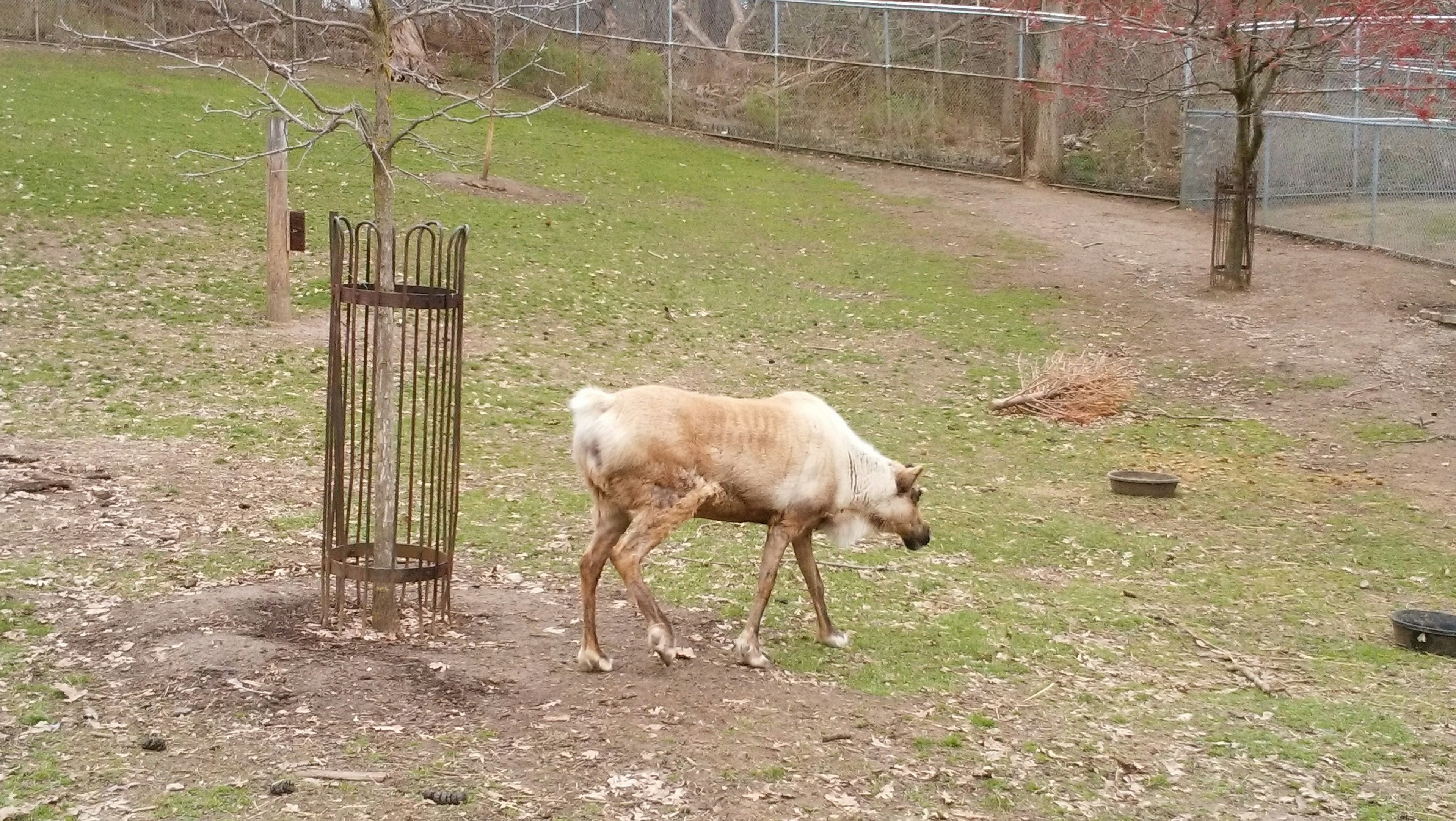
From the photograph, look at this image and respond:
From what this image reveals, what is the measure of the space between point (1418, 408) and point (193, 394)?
1133 cm

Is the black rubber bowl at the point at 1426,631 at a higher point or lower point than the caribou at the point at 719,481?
lower

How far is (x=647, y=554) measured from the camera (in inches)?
268

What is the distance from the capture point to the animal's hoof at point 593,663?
22.2 feet

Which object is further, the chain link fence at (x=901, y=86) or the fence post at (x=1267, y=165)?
the chain link fence at (x=901, y=86)

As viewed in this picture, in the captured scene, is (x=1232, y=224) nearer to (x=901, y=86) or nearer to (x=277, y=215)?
(x=901, y=86)

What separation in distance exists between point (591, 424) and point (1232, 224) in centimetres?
1402

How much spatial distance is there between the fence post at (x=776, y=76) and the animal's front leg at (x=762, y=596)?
21.0 metres

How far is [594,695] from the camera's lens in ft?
21.4

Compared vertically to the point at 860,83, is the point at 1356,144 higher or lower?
lower

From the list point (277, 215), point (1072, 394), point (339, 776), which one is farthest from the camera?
point (1072, 394)

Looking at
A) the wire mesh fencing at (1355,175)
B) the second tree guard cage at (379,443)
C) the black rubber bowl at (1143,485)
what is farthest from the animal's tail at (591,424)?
the wire mesh fencing at (1355,175)

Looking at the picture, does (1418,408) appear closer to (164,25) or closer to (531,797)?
(531,797)

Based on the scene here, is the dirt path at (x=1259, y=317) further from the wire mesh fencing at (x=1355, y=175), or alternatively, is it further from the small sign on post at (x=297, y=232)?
the small sign on post at (x=297, y=232)

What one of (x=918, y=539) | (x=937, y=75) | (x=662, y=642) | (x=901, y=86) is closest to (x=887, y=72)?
(x=901, y=86)
